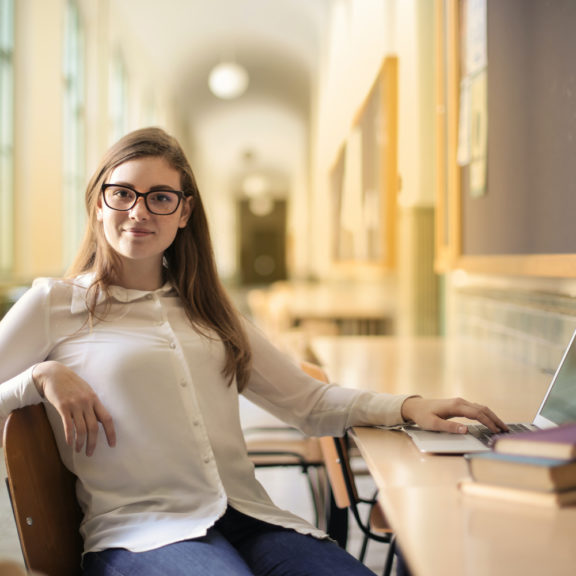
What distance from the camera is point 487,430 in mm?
1480

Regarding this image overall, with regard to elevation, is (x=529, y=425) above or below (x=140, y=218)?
below

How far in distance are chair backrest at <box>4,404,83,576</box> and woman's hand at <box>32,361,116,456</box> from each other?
2.9 inches

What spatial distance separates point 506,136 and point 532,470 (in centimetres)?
171

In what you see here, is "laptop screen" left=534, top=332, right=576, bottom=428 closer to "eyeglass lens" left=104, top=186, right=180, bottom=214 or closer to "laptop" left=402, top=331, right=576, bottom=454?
"laptop" left=402, top=331, right=576, bottom=454

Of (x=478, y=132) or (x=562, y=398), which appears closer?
(x=562, y=398)

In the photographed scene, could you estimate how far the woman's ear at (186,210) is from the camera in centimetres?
167

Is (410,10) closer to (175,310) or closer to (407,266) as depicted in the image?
(407,266)

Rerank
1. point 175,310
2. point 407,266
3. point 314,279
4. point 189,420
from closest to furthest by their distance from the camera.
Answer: point 189,420 → point 175,310 → point 407,266 → point 314,279

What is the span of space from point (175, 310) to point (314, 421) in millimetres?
422

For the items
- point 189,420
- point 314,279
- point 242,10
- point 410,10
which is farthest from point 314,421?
point 314,279

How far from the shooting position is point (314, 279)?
651 inches

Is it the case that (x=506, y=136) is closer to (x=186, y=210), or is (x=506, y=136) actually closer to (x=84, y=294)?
(x=186, y=210)

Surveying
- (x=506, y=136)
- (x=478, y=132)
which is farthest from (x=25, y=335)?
(x=478, y=132)

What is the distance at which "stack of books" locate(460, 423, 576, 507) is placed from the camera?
3.18 feet
